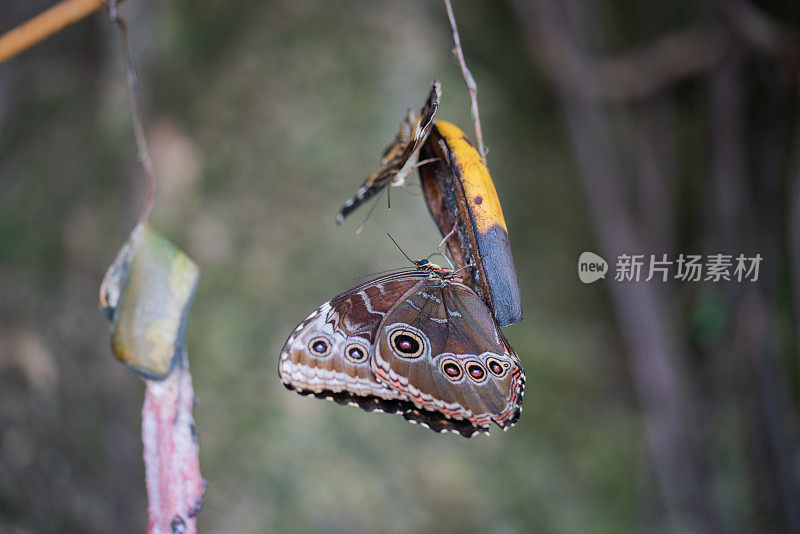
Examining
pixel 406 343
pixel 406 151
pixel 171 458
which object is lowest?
pixel 171 458

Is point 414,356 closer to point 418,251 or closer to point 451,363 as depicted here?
point 451,363

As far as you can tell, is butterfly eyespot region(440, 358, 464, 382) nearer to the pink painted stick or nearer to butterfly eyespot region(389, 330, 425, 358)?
butterfly eyespot region(389, 330, 425, 358)

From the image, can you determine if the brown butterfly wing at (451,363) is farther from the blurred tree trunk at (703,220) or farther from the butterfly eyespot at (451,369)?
the blurred tree trunk at (703,220)

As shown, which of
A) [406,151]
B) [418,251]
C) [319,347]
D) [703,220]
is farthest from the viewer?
[703,220]

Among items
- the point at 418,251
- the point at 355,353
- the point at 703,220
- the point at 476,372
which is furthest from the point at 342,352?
the point at 703,220

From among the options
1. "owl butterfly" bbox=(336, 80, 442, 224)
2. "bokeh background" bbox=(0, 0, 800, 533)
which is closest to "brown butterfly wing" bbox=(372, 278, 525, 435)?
"owl butterfly" bbox=(336, 80, 442, 224)
